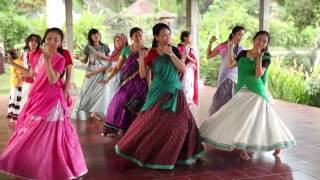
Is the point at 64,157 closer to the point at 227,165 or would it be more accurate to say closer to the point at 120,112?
the point at 227,165

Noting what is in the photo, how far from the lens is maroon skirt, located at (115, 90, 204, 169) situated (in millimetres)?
4055

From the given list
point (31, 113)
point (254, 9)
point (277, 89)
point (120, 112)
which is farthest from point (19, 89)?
point (254, 9)

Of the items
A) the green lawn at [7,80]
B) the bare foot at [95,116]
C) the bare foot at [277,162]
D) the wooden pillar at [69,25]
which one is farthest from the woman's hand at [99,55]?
the green lawn at [7,80]

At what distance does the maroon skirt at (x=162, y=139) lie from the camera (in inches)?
160

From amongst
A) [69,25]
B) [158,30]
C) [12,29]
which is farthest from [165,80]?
[12,29]

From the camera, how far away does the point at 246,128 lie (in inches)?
170

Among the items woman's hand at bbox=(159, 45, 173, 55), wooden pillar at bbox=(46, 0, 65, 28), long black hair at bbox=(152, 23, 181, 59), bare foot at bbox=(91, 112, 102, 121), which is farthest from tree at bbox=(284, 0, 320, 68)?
woman's hand at bbox=(159, 45, 173, 55)

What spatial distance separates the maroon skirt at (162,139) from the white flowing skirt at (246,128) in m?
0.29

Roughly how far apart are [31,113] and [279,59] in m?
8.29

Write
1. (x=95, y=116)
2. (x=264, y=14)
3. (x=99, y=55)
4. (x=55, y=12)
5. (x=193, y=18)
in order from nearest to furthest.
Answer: (x=99, y=55)
(x=95, y=116)
(x=264, y=14)
(x=55, y=12)
(x=193, y=18)

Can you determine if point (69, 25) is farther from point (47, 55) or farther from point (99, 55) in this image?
point (47, 55)

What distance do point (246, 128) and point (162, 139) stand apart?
0.83 meters

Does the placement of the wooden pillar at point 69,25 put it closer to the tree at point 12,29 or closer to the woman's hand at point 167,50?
the tree at point 12,29

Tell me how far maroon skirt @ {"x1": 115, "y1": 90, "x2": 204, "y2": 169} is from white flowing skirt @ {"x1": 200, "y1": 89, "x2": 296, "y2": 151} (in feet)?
0.97
